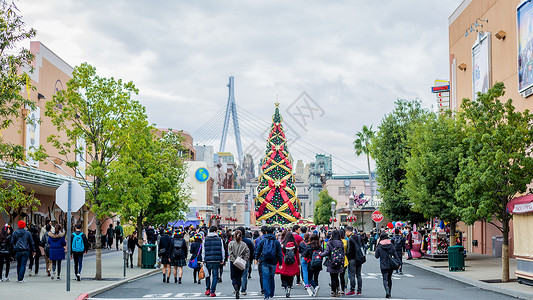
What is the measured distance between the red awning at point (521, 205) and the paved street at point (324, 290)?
2696 mm

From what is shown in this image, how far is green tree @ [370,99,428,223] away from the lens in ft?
131

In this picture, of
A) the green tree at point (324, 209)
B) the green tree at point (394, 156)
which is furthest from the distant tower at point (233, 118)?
the green tree at point (394, 156)

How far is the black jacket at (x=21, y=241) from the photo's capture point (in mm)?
19141

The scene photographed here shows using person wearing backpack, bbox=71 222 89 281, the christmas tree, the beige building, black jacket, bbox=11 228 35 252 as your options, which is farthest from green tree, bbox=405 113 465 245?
the christmas tree

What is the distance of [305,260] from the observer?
1739cm

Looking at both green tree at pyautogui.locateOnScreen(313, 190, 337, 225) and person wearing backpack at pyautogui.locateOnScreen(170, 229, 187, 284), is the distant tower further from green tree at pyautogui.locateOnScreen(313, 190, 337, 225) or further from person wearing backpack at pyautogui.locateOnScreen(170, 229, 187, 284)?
person wearing backpack at pyautogui.locateOnScreen(170, 229, 187, 284)

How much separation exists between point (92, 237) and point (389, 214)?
18855 mm

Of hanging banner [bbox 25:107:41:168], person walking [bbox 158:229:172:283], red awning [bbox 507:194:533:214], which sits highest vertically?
hanging banner [bbox 25:107:41:168]

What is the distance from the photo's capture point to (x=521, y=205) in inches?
771

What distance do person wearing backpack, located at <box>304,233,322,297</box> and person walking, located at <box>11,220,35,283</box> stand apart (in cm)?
827

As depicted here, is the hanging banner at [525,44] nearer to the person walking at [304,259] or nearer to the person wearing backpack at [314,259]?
the person walking at [304,259]

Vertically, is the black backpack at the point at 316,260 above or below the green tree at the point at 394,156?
below

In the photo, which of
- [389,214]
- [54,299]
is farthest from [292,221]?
[54,299]

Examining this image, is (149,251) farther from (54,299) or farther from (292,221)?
(292,221)
